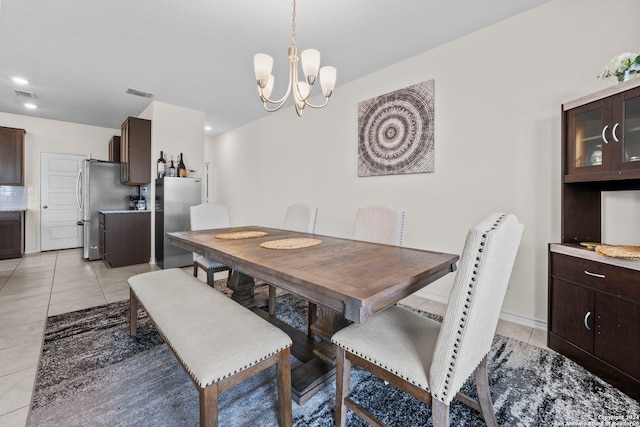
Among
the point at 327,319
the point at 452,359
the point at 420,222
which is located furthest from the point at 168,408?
the point at 420,222

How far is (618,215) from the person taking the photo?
74.3 inches

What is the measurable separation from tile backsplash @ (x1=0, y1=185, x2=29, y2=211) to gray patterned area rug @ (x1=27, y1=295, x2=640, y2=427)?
483 cm

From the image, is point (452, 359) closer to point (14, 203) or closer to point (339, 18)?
point (339, 18)

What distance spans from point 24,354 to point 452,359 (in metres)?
2.68

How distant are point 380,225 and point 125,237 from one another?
13.4ft

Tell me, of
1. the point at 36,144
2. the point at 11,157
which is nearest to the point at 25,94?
the point at 11,157

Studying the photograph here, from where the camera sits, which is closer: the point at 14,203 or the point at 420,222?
the point at 420,222

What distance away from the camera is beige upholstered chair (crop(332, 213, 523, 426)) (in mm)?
830

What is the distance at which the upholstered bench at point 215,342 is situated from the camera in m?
0.98

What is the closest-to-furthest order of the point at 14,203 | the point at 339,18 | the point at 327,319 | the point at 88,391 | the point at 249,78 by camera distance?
1. the point at 88,391
2. the point at 327,319
3. the point at 339,18
4. the point at 249,78
5. the point at 14,203

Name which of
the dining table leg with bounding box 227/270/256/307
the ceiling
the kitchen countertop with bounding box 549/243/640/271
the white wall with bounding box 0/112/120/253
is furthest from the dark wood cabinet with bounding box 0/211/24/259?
the kitchen countertop with bounding box 549/243/640/271

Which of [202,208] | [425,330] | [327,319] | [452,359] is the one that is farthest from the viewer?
[202,208]

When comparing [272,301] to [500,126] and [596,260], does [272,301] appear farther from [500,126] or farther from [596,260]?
[500,126]

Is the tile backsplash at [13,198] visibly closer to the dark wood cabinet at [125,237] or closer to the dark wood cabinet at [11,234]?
the dark wood cabinet at [11,234]
